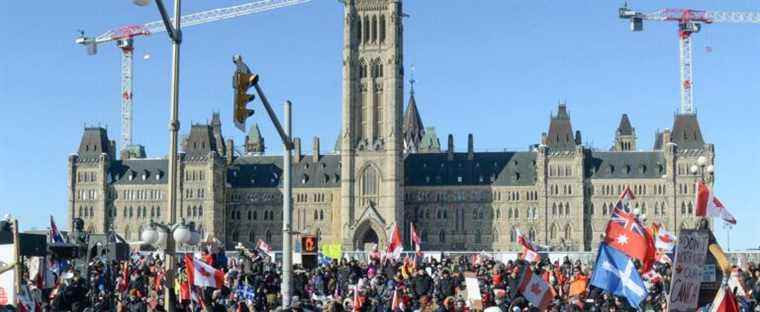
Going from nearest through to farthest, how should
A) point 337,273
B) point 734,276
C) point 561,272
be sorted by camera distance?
point 734,276
point 337,273
point 561,272

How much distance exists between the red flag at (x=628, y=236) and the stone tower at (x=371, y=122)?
9256cm

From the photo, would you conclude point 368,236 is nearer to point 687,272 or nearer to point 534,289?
point 534,289

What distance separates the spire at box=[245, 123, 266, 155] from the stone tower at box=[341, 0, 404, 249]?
33.9 meters

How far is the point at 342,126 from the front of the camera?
116500 mm

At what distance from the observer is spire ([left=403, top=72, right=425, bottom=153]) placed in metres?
154

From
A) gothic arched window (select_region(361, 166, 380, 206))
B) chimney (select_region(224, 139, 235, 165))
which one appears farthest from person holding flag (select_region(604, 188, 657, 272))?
chimney (select_region(224, 139, 235, 165))

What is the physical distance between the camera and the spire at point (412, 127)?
153875 mm

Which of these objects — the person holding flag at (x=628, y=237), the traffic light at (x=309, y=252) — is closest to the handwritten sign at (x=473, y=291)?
the traffic light at (x=309, y=252)

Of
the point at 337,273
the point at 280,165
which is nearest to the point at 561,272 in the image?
the point at 337,273

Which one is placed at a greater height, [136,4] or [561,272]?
[136,4]

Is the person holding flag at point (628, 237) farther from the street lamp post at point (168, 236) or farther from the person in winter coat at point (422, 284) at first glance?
the person in winter coat at point (422, 284)

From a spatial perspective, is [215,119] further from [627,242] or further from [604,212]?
[627,242]

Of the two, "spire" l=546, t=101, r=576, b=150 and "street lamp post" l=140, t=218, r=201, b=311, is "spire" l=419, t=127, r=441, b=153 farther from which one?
"street lamp post" l=140, t=218, r=201, b=311

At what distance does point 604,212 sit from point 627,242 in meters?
97.3
